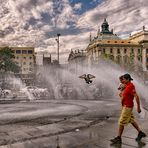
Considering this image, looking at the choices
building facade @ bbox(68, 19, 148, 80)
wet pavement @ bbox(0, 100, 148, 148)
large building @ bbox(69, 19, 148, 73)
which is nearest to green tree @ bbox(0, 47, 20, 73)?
building facade @ bbox(68, 19, 148, 80)

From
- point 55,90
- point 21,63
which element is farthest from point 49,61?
point 55,90

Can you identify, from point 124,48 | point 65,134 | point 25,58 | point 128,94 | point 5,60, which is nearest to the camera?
point 128,94

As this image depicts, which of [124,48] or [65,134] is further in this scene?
[124,48]

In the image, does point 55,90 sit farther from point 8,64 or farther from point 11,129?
point 8,64

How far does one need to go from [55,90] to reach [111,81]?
5.88 m

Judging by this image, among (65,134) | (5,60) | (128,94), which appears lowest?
(65,134)

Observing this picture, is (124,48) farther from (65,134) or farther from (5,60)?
(65,134)

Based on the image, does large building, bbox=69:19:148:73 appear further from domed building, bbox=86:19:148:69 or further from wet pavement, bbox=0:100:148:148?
wet pavement, bbox=0:100:148:148

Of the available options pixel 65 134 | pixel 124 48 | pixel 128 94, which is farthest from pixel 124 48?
pixel 128 94

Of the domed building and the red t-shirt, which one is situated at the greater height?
the domed building

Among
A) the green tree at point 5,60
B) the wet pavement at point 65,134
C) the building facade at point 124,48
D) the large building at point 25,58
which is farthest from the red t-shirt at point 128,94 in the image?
the large building at point 25,58

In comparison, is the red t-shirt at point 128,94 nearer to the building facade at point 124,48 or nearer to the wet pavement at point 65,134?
the wet pavement at point 65,134

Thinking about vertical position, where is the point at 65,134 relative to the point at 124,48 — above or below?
below

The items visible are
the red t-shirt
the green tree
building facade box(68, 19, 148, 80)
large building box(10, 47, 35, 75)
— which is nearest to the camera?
the red t-shirt
